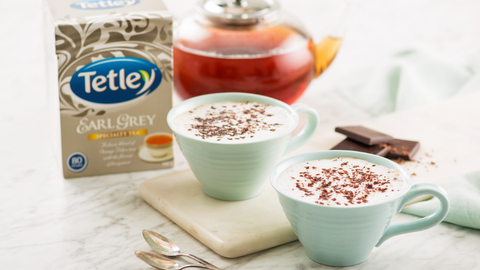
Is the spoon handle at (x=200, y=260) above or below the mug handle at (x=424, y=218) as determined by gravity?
below

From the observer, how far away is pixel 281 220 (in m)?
1.04


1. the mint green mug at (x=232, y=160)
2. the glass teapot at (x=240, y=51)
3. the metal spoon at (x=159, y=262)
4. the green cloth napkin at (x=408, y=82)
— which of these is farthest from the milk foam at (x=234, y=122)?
the green cloth napkin at (x=408, y=82)

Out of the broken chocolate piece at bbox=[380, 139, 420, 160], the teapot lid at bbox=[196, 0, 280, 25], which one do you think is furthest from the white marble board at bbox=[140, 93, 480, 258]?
the teapot lid at bbox=[196, 0, 280, 25]

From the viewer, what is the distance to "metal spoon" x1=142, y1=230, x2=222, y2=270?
0.96 m

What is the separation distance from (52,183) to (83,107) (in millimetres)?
188

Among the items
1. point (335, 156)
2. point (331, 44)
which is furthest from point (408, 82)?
point (335, 156)

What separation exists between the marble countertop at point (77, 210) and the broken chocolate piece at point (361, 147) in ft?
0.54

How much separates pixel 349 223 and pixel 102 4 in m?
0.70

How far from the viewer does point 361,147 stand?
132 centimetres

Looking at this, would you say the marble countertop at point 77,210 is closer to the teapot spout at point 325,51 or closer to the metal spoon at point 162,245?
the metal spoon at point 162,245

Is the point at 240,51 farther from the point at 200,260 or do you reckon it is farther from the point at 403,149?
the point at 200,260

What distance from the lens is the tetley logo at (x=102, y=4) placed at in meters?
1.18

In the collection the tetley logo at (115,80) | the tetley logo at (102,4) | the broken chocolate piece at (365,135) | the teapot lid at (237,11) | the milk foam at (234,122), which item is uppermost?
the tetley logo at (102,4)

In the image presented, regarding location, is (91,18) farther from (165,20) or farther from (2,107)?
(2,107)
